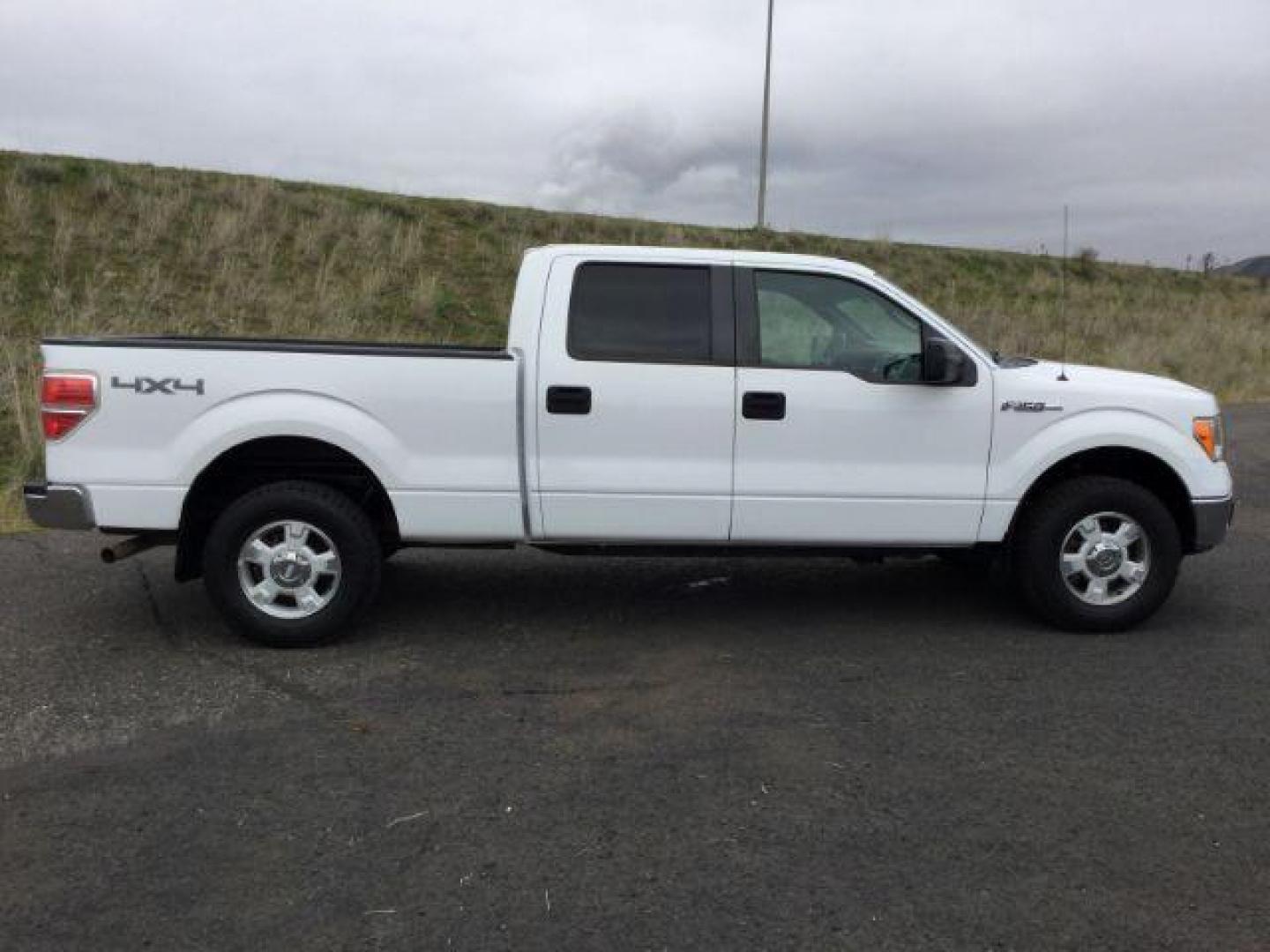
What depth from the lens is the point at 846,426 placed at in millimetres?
5293

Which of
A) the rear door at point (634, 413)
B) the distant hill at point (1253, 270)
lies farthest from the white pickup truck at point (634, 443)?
the distant hill at point (1253, 270)

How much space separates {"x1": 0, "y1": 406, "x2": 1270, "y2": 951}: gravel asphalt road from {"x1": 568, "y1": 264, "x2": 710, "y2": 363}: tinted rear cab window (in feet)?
4.63

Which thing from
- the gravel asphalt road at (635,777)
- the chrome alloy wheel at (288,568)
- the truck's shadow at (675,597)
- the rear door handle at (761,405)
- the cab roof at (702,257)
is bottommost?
the gravel asphalt road at (635,777)

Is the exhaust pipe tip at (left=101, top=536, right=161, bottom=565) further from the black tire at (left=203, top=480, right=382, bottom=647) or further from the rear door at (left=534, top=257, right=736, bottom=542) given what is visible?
the rear door at (left=534, top=257, right=736, bottom=542)

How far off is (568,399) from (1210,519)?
3.24 meters

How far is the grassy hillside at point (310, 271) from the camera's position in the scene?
16.6 m

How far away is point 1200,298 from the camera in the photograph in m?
32.8

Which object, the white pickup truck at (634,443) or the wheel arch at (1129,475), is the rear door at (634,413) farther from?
the wheel arch at (1129,475)

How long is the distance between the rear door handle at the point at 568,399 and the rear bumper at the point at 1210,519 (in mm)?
3061

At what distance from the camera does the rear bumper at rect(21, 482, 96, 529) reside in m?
5.02

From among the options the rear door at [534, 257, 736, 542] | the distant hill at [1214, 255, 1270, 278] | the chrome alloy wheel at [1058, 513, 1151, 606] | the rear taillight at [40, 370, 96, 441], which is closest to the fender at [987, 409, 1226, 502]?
the chrome alloy wheel at [1058, 513, 1151, 606]

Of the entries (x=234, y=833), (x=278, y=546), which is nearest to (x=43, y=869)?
(x=234, y=833)

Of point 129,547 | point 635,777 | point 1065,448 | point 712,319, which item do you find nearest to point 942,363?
point 1065,448

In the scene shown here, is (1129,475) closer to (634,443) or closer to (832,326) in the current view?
(832,326)
